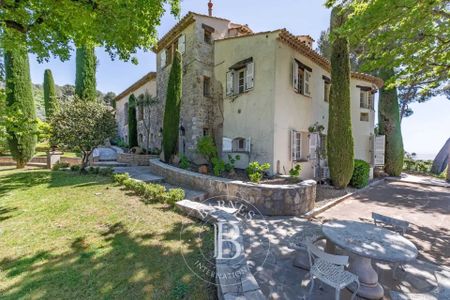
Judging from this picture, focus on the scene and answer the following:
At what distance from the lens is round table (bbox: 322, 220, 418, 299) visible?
9.90ft

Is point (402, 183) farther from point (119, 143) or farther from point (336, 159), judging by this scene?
point (119, 143)

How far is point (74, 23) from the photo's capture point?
5188 millimetres

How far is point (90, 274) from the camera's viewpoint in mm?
3592

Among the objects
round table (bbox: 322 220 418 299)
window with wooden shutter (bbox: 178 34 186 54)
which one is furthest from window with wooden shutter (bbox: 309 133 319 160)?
window with wooden shutter (bbox: 178 34 186 54)

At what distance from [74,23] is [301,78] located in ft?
32.1

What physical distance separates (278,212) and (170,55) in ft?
43.6

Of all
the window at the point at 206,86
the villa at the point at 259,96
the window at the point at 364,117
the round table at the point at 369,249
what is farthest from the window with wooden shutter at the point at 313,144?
the round table at the point at 369,249

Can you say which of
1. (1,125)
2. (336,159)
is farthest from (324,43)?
(1,125)

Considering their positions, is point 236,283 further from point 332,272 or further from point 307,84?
point 307,84

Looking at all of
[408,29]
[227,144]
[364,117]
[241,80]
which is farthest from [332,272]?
[364,117]

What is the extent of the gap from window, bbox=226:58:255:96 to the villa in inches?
1.9

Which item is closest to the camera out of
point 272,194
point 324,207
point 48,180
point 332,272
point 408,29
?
point 332,272

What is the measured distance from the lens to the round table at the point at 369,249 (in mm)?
3018

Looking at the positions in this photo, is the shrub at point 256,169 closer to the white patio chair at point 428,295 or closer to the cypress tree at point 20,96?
the white patio chair at point 428,295
